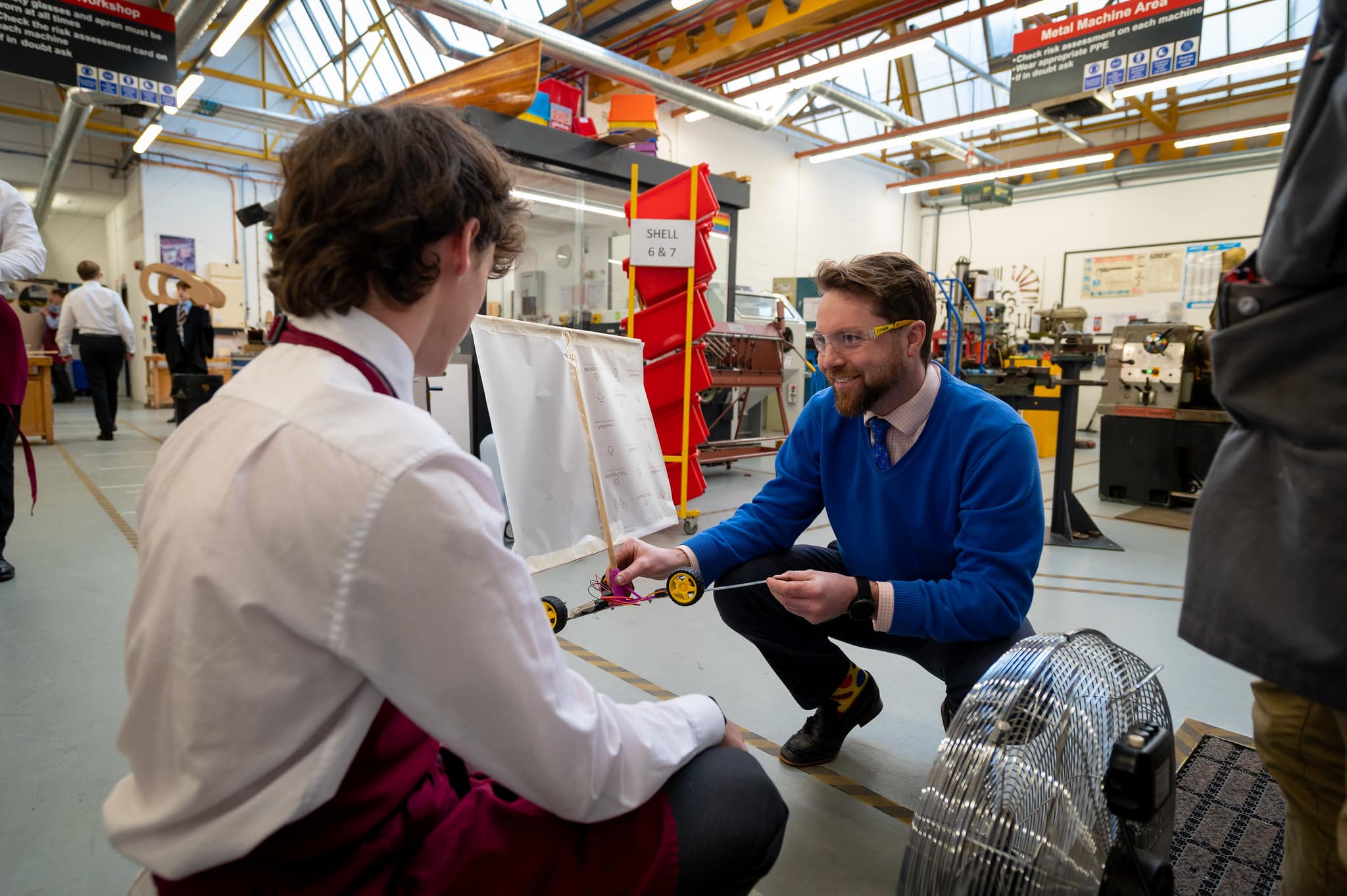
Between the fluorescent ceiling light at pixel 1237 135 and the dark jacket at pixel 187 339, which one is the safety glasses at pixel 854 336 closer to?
the dark jacket at pixel 187 339

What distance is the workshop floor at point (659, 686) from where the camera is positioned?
145 cm

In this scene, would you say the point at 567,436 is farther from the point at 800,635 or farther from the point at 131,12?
the point at 131,12

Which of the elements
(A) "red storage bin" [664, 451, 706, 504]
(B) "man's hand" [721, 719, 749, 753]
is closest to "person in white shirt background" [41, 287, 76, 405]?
(A) "red storage bin" [664, 451, 706, 504]

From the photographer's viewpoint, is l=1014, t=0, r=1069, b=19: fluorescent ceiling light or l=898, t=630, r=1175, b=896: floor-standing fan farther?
l=1014, t=0, r=1069, b=19: fluorescent ceiling light

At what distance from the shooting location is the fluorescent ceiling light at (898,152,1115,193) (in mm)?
10445

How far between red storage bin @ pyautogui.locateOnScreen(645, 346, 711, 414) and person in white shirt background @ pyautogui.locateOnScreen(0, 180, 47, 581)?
259cm

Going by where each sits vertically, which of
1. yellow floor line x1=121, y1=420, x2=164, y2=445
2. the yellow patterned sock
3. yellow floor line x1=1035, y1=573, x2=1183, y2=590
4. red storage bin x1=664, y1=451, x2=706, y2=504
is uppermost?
red storage bin x1=664, y1=451, x2=706, y2=504

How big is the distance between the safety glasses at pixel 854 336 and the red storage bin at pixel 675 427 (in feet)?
8.15

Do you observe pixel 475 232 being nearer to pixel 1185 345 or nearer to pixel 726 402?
pixel 1185 345

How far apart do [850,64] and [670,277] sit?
4.65m

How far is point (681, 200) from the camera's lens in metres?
3.95

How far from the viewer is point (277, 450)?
0.61 m

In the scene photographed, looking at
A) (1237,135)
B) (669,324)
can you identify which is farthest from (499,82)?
(1237,135)

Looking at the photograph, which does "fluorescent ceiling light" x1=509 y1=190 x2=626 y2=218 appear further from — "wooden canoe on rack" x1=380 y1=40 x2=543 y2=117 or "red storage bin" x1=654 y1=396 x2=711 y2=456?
"red storage bin" x1=654 y1=396 x2=711 y2=456
